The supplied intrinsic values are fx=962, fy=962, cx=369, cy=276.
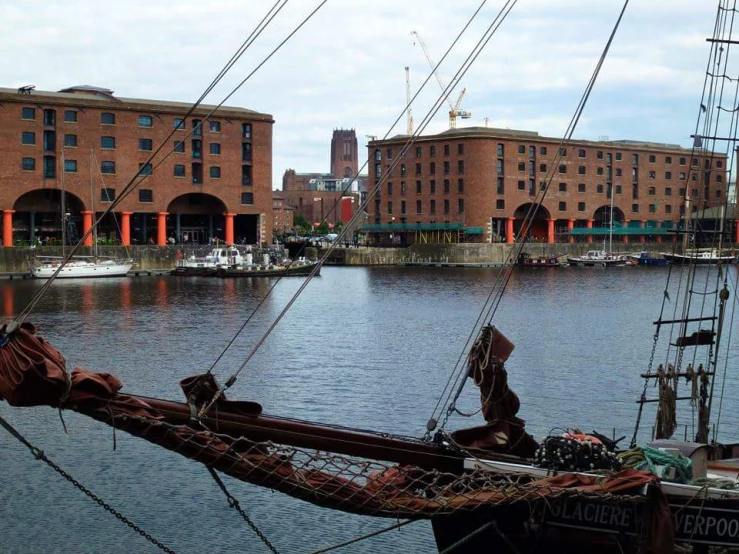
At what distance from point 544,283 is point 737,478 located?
74.9 meters

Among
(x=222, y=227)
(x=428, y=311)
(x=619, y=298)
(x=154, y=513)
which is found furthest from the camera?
(x=222, y=227)

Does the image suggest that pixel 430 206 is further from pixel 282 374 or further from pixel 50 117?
pixel 282 374

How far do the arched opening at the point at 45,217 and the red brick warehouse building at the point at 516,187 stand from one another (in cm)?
3664

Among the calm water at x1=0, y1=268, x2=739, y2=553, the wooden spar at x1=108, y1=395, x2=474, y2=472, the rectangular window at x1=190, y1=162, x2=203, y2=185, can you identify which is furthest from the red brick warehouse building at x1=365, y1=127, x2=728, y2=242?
the wooden spar at x1=108, y1=395, x2=474, y2=472

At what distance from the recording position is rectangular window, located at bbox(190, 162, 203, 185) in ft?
309

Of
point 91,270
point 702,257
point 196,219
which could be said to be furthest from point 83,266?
point 702,257

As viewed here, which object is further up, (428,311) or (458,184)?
(458,184)

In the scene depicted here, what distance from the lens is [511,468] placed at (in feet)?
37.6

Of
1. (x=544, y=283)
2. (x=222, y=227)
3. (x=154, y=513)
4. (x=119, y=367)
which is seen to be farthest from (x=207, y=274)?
(x=154, y=513)

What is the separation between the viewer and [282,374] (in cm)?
3297

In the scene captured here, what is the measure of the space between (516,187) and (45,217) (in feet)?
185

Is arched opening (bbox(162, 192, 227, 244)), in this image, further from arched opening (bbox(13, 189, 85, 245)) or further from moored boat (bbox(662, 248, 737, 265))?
moored boat (bbox(662, 248, 737, 265))

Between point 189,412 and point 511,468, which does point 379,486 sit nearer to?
point 511,468

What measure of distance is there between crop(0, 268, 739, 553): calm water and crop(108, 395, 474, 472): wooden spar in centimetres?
500
